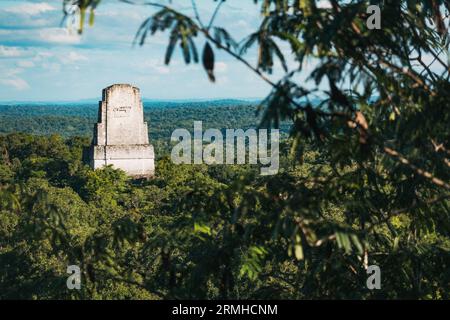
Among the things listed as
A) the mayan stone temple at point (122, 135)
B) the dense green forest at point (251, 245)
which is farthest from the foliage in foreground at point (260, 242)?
the mayan stone temple at point (122, 135)

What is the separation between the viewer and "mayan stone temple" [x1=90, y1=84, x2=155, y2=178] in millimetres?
27984

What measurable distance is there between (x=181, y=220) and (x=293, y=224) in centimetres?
108

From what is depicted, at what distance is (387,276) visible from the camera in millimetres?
5133

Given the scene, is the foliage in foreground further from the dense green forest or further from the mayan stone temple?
the mayan stone temple

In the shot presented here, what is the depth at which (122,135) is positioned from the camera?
28703 mm

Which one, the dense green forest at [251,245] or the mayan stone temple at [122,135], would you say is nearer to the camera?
the dense green forest at [251,245]

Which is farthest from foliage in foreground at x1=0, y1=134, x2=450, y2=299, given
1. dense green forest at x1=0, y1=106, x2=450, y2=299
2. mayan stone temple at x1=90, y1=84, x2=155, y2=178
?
mayan stone temple at x1=90, y1=84, x2=155, y2=178

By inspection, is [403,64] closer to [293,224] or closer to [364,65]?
[364,65]

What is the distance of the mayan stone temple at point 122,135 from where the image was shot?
28.0 m

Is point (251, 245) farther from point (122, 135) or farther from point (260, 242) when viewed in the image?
point (122, 135)

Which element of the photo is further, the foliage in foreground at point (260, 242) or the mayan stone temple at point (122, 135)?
the mayan stone temple at point (122, 135)

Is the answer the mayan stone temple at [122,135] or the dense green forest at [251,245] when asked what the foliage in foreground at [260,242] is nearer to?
the dense green forest at [251,245]
